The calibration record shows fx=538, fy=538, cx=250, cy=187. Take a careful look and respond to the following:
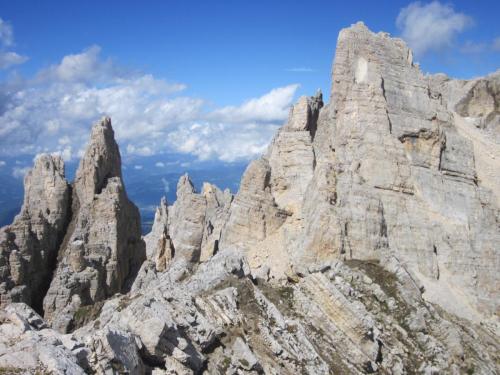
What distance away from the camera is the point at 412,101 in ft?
185

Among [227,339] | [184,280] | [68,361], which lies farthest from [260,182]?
[68,361]

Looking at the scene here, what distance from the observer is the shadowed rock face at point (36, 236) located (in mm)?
63219

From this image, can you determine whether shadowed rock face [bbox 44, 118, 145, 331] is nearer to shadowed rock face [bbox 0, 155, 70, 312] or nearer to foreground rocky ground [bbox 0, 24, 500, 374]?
foreground rocky ground [bbox 0, 24, 500, 374]

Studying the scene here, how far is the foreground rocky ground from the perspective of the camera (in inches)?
1081

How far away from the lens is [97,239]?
7100 cm

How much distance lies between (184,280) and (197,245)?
81.6ft

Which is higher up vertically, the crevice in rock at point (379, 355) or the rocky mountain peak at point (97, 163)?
the rocky mountain peak at point (97, 163)

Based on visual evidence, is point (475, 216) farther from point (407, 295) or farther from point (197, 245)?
point (197, 245)

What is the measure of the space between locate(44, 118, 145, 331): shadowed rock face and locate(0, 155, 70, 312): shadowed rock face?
193 centimetres

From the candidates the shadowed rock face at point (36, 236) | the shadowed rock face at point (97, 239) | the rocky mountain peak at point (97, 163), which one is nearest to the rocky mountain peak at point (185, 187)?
the shadowed rock face at point (97, 239)

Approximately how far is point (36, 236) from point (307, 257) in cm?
4001

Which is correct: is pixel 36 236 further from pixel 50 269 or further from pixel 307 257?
pixel 307 257

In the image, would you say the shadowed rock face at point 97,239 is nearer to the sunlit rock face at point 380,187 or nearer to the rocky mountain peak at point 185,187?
the sunlit rock face at point 380,187

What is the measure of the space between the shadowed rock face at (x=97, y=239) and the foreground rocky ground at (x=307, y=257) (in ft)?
0.76
